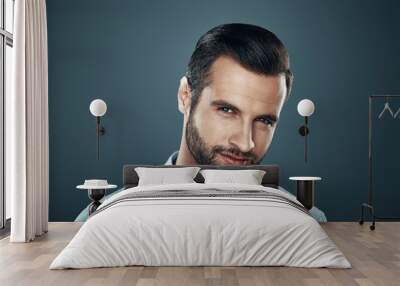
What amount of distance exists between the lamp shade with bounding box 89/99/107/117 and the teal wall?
26 centimetres

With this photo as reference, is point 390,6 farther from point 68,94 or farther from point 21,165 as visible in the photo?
point 21,165

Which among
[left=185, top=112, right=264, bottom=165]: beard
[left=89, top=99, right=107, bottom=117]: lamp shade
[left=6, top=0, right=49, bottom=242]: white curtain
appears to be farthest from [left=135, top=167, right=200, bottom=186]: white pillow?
[left=6, top=0, right=49, bottom=242]: white curtain

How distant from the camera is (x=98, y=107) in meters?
7.72

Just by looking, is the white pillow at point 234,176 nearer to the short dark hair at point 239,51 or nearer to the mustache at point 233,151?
the mustache at point 233,151

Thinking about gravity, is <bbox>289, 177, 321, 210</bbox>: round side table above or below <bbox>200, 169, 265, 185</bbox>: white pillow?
below

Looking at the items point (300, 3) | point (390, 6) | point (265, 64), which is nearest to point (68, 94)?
point (265, 64)

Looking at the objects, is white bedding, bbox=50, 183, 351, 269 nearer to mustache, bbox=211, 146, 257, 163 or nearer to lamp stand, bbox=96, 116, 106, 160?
mustache, bbox=211, 146, 257, 163

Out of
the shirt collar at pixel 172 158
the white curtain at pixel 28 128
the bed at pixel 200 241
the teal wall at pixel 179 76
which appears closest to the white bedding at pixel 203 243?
the bed at pixel 200 241

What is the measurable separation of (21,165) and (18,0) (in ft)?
5.68

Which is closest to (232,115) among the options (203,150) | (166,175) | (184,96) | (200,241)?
(203,150)

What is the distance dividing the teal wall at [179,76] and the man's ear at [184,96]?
0.42ft

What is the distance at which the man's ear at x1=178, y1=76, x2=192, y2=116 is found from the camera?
791 centimetres

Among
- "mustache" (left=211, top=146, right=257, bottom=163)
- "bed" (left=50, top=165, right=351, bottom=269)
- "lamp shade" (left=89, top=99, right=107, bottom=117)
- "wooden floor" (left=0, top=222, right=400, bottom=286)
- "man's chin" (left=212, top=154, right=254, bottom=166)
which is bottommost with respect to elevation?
"wooden floor" (left=0, top=222, right=400, bottom=286)

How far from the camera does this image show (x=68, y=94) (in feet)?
26.3
